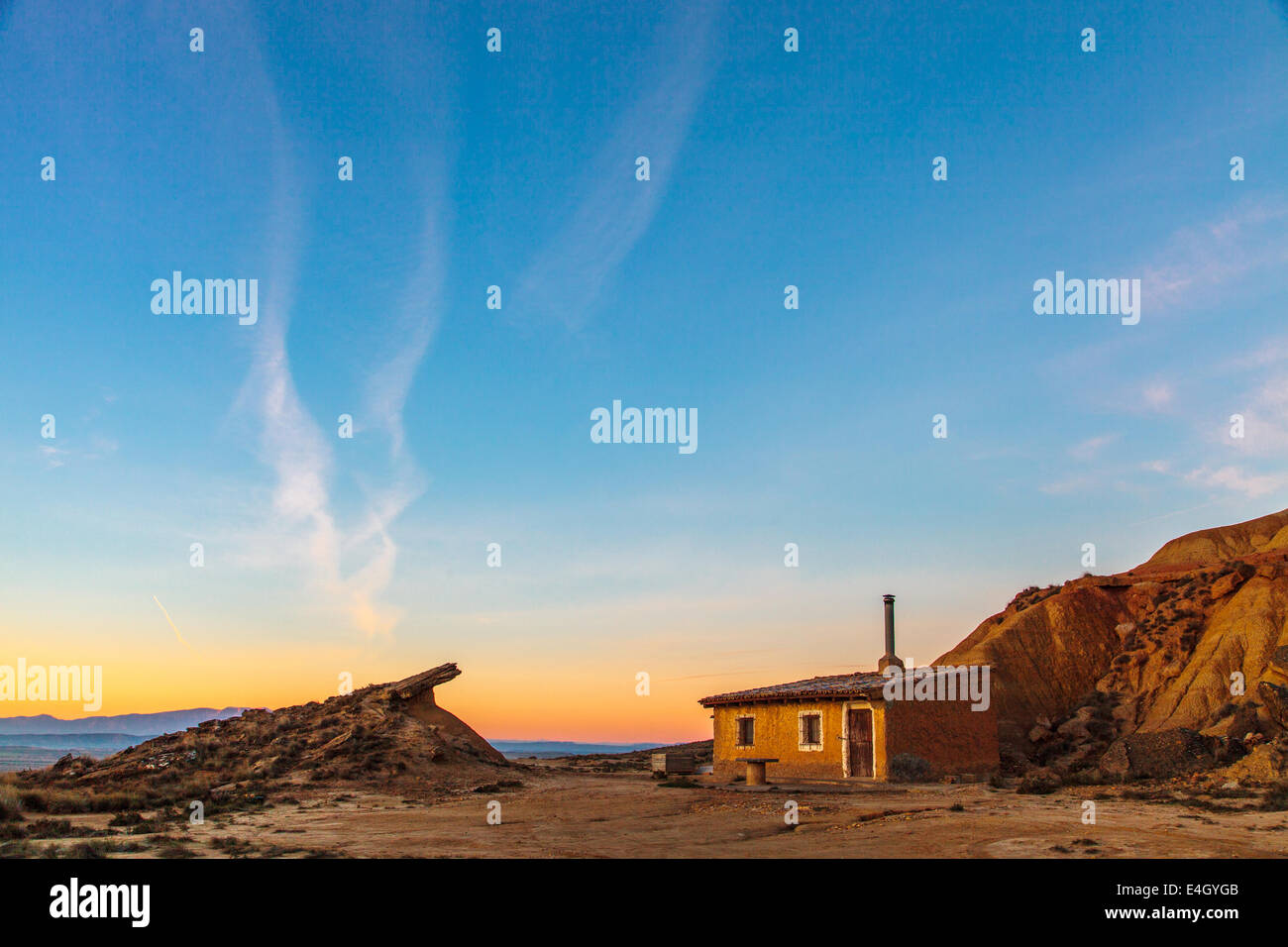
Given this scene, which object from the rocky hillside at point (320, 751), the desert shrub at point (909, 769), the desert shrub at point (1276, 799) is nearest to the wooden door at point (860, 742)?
the desert shrub at point (909, 769)

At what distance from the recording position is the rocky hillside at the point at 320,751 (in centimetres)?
2714

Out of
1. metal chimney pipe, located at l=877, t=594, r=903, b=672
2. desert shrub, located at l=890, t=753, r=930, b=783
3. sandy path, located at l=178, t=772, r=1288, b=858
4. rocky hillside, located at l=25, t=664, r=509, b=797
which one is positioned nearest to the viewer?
sandy path, located at l=178, t=772, r=1288, b=858

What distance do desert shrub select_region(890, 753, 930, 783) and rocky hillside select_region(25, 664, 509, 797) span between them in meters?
12.9

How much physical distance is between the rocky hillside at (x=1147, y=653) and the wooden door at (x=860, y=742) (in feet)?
32.2

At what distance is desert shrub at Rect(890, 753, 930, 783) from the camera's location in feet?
85.9

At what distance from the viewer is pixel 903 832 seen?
14.7 meters

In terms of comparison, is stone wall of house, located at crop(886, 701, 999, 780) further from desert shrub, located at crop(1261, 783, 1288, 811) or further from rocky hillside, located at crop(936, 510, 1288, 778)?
desert shrub, located at crop(1261, 783, 1288, 811)

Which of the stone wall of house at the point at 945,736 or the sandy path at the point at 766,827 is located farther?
the stone wall of house at the point at 945,736

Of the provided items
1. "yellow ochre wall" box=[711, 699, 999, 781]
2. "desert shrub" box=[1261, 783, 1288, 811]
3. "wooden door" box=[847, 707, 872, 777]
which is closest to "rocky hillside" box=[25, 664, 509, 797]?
"yellow ochre wall" box=[711, 699, 999, 781]

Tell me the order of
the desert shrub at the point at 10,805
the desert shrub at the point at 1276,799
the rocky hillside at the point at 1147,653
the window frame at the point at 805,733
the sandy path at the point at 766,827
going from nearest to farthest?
the sandy path at the point at 766,827 < the desert shrub at the point at 1276,799 < the desert shrub at the point at 10,805 < the window frame at the point at 805,733 < the rocky hillside at the point at 1147,653

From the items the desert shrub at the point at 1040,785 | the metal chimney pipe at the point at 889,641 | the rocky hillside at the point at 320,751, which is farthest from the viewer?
the metal chimney pipe at the point at 889,641

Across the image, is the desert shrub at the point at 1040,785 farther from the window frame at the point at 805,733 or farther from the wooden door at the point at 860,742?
the window frame at the point at 805,733
